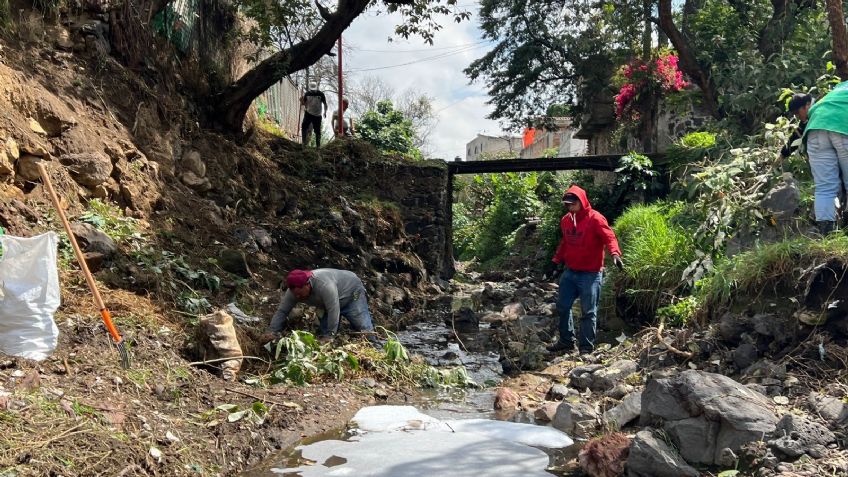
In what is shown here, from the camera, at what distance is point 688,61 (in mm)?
14312

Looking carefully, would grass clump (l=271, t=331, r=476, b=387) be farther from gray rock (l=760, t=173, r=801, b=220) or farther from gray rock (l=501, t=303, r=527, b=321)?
gray rock (l=501, t=303, r=527, b=321)

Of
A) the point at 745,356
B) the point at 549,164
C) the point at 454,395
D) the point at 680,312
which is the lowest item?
the point at 454,395

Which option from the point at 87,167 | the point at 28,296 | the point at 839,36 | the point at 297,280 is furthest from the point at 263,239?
the point at 839,36

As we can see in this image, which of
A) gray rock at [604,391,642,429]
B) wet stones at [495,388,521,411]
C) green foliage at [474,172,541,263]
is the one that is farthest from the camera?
green foliage at [474,172,541,263]

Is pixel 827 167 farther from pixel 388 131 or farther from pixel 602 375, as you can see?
pixel 388 131

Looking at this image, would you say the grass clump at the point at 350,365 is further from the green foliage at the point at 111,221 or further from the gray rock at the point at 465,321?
the gray rock at the point at 465,321

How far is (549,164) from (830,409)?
39.3 feet

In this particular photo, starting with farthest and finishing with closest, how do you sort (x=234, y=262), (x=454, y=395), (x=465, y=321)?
(x=465, y=321)
(x=234, y=262)
(x=454, y=395)

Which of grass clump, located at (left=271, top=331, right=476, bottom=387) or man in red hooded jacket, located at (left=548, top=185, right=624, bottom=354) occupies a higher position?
man in red hooded jacket, located at (left=548, top=185, right=624, bottom=354)

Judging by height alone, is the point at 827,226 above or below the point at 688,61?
below

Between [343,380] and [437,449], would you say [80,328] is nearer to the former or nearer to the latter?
[343,380]

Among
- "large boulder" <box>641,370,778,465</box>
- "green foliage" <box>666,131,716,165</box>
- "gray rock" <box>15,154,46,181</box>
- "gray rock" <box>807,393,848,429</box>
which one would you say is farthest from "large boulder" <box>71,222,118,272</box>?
"green foliage" <box>666,131,716,165</box>

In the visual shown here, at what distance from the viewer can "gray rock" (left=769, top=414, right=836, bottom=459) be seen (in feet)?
12.1

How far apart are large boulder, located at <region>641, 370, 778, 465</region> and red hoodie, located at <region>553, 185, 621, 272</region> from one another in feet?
9.95
